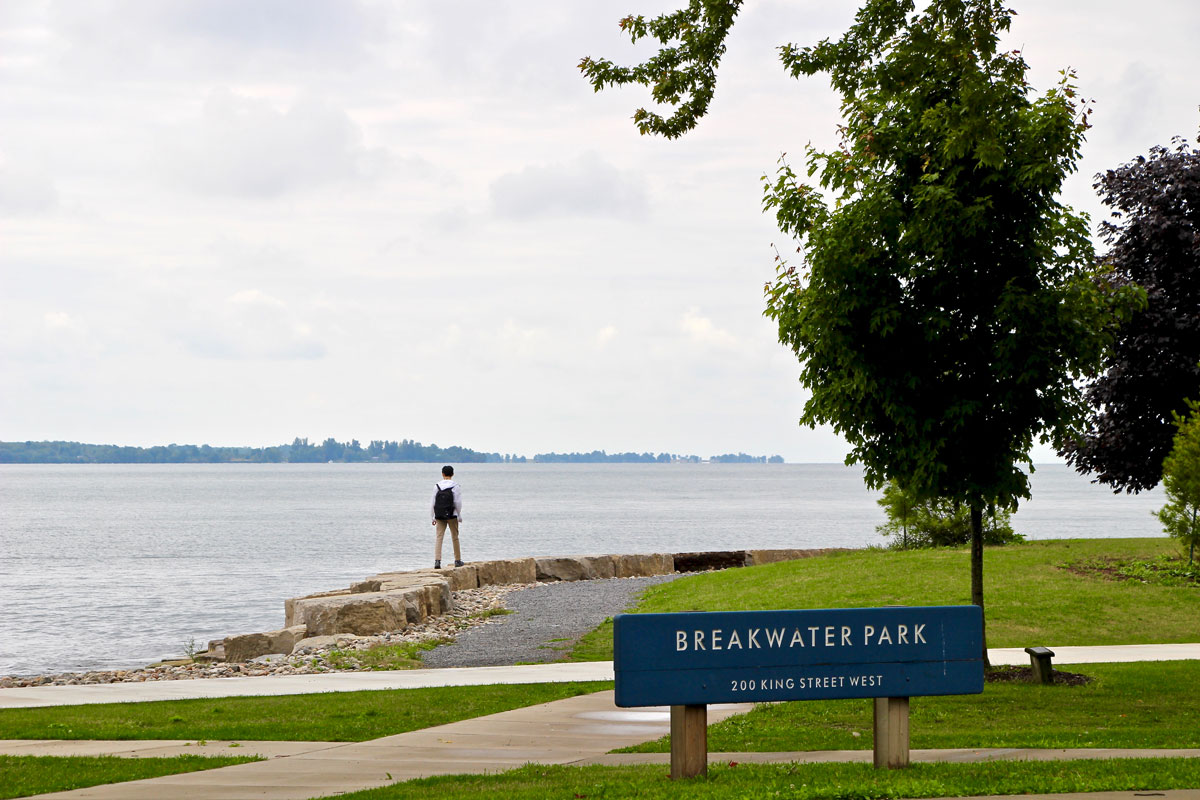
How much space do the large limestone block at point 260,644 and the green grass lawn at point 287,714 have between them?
292 inches

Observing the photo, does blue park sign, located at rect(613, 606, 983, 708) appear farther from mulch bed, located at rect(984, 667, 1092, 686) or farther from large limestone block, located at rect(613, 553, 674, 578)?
large limestone block, located at rect(613, 553, 674, 578)

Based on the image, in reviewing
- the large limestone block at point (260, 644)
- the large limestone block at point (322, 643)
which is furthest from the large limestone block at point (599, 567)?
the large limestone block at point (322, 643)

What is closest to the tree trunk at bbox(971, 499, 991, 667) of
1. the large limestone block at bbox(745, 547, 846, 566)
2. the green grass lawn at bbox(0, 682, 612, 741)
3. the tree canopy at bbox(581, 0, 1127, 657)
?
the tree canopy at bbox(581, 0, 1127, 657)

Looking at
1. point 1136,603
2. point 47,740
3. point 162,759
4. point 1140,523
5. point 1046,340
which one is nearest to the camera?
point 162,759

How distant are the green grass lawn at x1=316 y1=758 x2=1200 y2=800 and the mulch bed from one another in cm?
484

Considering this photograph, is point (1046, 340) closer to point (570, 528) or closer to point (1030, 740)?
point (1030, 740)

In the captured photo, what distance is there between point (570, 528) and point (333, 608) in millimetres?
65021

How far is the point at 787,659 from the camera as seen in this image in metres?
6.92

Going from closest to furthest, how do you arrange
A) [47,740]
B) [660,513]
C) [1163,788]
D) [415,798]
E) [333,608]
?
1. [1163,788]
2. [415,798]
3. [47,740]
4. [333,608]
5. [660,513]

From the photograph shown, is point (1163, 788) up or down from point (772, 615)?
down

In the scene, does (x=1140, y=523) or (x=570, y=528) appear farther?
(x=1140, y=523)

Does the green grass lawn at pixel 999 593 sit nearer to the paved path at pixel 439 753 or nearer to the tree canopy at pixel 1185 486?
the tree canopy at pixel 1185 486

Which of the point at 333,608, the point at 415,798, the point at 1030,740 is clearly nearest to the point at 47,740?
the point at 415,798

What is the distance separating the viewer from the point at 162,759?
834 cm
